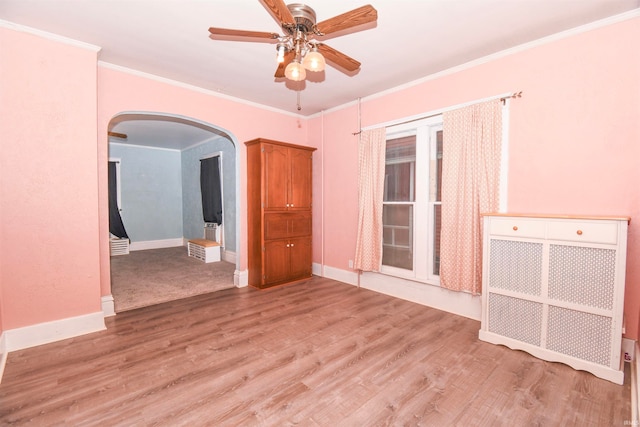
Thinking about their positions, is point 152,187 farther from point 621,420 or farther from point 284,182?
point 621,420

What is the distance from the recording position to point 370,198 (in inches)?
156

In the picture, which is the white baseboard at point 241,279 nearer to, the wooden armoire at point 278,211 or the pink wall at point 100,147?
the wooden armoire at point 278,211

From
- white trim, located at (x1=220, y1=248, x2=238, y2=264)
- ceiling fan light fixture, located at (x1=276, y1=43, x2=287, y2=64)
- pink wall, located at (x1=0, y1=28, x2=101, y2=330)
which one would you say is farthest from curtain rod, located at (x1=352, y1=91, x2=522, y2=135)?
white trim, located at (x1=220, y1=248, x2=238, y2=264)

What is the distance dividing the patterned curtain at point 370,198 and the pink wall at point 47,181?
311 centimetres

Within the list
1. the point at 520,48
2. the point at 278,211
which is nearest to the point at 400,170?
the point at 520,48

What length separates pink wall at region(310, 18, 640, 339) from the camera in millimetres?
2240

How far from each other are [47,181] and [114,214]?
186 inches

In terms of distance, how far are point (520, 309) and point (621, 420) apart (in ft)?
2.79

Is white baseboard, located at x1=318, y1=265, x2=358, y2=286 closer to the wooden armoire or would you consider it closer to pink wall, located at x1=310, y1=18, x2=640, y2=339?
the wooden armoire

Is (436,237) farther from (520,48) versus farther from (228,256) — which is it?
(228,256)

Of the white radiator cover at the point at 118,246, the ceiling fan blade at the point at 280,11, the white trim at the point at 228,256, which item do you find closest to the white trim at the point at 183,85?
the ceiling fan blade at the point at 280,11

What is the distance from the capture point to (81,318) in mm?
2736

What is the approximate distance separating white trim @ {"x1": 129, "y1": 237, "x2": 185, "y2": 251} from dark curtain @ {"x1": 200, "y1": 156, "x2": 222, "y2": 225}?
1.78m

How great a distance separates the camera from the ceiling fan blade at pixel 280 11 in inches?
62.6
